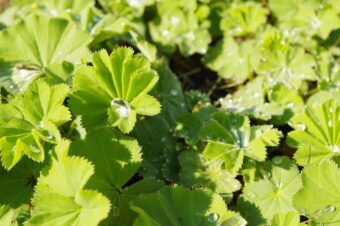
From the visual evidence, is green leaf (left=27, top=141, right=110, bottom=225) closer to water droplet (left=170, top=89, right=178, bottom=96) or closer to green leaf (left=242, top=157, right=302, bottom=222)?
green leaf (left=242, top=157, right=302, bottom=222)

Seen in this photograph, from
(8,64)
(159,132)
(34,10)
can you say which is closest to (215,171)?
(159,132)

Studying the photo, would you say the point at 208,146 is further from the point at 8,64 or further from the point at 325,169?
the point at 8,64

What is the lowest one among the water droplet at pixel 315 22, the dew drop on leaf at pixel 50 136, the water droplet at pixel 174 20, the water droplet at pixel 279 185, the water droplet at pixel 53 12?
the water droplet at pixel 279 185

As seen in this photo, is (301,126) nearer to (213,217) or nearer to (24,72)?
(213,217)

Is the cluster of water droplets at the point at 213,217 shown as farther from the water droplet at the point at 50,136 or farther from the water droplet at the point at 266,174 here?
the water droplet at the point at 50,136

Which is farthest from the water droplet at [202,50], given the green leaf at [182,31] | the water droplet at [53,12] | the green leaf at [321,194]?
the green leaf at [321,194]

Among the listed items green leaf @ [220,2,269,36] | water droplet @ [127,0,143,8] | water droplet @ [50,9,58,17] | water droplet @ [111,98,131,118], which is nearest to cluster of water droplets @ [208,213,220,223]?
water droplet @ [111,98,131,118]

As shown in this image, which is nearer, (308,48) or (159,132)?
A: (159,132)

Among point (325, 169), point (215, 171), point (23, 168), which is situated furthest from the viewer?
point (215, 171)
